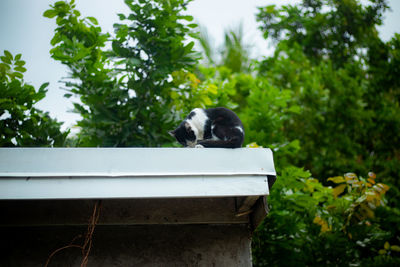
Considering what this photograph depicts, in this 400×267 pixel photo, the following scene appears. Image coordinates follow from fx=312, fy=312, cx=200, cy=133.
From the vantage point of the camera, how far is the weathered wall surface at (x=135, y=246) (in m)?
1.53

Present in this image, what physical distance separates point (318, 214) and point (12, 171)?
2740 millimetres

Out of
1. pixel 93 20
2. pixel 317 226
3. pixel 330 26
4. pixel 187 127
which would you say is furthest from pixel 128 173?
pixel 330 26

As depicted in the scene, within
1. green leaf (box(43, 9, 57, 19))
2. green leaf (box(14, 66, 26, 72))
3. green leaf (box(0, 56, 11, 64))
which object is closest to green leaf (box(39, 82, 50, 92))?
green leaf (box(14, 66, 26, 72))

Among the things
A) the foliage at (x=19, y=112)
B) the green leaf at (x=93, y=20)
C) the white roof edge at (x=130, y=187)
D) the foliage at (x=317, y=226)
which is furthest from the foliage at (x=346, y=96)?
the white roof edge at (x=130, y=187)

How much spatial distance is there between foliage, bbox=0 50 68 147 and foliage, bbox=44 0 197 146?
1.10ft

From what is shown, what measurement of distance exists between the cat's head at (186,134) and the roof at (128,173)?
90cm

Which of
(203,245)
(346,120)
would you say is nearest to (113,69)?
(203,245)

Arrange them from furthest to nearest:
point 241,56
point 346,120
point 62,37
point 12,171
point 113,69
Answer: point 241,56 → point 346,120 → point 113,69 → point 62,37 → point 12,171

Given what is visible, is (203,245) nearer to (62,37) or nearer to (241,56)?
(62,37)

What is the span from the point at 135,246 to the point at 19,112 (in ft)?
4.50

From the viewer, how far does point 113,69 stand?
2.69m

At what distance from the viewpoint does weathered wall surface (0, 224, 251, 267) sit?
5.03ft

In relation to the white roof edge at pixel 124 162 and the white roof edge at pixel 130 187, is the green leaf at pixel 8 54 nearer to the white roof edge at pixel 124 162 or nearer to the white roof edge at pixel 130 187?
the white roof edge at pixel 124 162

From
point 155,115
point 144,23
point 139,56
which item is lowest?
point 155,115
